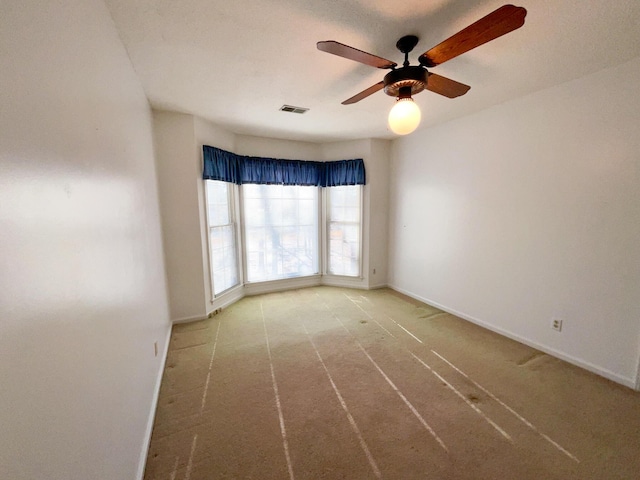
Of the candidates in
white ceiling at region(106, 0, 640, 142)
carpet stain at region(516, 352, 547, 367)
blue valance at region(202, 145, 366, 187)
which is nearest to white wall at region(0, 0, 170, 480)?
white ceiling at region(106, 0, 640, 142)

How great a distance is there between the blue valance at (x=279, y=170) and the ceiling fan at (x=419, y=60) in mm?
2151

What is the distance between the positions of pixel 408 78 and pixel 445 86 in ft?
1.33

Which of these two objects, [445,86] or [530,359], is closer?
[445,86]

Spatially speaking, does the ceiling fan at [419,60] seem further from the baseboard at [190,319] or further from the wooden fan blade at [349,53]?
the baseboard at [190,319]

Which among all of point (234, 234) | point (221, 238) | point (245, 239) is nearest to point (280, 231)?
point (245, 239)

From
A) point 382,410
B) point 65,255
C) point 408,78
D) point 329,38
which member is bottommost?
point 382,410

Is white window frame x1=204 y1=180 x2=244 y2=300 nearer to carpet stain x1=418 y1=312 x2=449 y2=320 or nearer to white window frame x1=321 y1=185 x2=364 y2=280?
white window frame x1=321 y1=185 x2=364 y2=280

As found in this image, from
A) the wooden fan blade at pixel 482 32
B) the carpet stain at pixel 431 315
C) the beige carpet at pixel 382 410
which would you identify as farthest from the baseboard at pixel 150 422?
the carpet stain at pixel 431 315

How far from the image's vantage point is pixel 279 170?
4.02 metres

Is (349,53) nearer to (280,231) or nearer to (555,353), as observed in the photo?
(280,231)

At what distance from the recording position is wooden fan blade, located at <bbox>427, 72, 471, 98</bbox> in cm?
171

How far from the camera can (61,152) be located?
83cm

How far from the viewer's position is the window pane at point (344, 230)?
439 centimetres

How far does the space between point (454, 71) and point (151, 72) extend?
2456 millimetres
